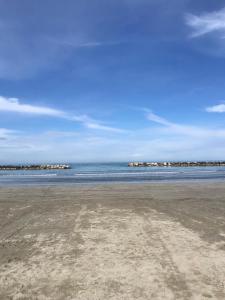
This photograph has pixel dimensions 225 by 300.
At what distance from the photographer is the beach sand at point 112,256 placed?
454cm

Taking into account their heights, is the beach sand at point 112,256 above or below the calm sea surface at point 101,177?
below

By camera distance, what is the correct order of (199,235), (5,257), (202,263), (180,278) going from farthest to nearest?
(199,235) < (5,257) < (202,263) < (180,278)

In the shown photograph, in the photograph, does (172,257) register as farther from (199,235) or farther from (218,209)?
(218,209)

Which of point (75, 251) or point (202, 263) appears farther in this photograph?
point (75, 251)

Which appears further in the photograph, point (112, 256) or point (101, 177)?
point (101, 177)

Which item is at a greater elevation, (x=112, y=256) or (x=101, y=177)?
(x=101, y=177)

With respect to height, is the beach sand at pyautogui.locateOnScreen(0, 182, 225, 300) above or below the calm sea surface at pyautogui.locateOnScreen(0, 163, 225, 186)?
below

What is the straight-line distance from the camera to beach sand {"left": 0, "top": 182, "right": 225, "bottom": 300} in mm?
4539

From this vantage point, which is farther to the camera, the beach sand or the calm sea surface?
the calm sea surface

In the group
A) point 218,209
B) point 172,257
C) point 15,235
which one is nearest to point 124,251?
point 172,257

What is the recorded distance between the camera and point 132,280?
191 inches

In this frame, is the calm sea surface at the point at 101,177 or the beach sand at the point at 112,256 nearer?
the beach sand at the point at 112,256

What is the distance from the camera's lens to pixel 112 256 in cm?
605

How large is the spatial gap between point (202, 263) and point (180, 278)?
89 cm
